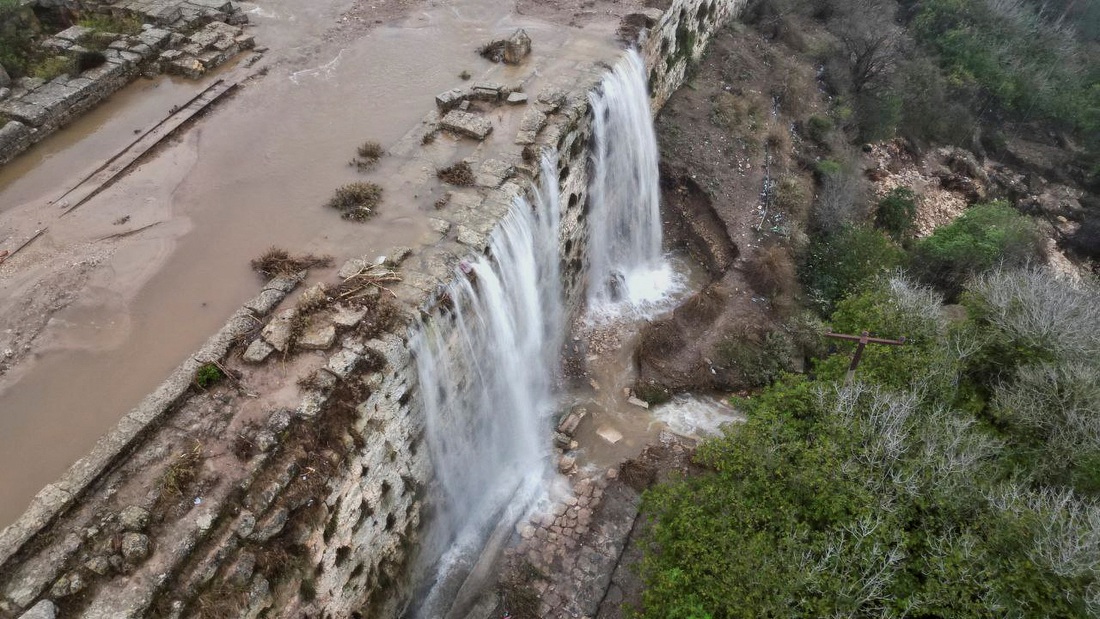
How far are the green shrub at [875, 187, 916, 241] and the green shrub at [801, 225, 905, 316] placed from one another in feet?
10.6

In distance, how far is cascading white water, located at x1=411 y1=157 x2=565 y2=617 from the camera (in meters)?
11.7

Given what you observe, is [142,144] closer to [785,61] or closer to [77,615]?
[77,615]

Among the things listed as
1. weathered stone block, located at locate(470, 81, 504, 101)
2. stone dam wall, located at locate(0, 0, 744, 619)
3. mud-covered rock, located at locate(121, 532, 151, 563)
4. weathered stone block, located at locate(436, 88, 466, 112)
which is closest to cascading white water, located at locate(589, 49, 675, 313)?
weathered stone block, located at locate(470, 81, 504, 101)

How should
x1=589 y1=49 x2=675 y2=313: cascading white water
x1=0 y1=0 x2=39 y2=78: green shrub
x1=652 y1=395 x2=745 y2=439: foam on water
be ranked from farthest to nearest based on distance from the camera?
x1=589 y1=49 x2=675 y2=313: cascading white water
x1=0 y1=0 x2=39 y2=78: green shrub
x1=652 y1=395 x2=745 y2=439: foam on water

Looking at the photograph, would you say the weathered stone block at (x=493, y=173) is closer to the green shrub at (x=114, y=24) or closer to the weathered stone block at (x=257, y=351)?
the weathered stone block at (x=257, y=351)

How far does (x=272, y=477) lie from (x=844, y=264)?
16454 mm

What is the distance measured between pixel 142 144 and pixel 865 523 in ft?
52.4

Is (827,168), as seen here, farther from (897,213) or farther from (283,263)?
(283,263)

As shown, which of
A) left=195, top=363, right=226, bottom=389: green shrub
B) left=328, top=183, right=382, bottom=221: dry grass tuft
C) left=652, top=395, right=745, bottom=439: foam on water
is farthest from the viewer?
left=652, top=395, right=745, bottom=439: foam on water

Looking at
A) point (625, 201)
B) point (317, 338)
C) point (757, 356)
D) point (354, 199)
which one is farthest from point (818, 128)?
point (317, 338)

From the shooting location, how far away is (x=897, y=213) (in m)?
22.1

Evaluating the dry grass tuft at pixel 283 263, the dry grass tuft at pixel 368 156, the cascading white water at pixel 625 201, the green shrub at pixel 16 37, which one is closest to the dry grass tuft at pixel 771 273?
the cascading white water at pixel 625 201

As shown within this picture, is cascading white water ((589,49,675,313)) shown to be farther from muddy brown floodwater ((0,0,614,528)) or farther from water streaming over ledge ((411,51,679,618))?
muddy brown floodwater ((0,0,614,528))

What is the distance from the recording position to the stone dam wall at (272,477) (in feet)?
26.0
